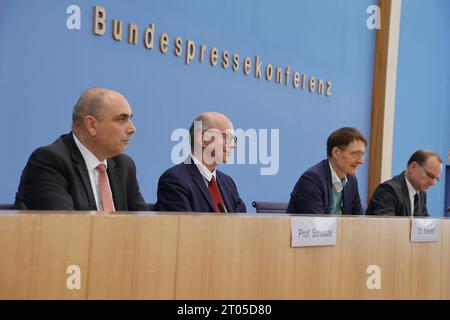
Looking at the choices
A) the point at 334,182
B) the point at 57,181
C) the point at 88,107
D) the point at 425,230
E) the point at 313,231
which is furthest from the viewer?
the point at 334,182

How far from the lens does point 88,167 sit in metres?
2.33

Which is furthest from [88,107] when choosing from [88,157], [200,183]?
[200,183]

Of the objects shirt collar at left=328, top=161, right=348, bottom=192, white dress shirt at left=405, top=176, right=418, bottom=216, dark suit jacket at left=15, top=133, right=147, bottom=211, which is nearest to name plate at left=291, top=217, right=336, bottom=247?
dark suit jacket at left=15, top=133, right=147, bottom=211

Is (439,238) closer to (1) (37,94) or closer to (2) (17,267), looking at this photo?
(2) (17,267)

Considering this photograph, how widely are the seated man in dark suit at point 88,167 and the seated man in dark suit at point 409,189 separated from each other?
5.58 ft

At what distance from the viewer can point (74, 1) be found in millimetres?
3521

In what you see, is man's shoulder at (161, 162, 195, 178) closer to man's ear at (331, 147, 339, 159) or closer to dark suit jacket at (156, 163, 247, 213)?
dark suit jacket at (156, 163, 247, 213)

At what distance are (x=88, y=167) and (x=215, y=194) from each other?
0.75 metres

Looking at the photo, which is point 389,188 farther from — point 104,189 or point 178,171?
point 104,189

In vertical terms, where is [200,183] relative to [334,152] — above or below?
below

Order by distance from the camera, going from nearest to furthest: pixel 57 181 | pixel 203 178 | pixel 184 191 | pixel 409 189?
1. pixel 57 181
2. pixel 184 191
3. pixel 203 178
4. pixel 409 189

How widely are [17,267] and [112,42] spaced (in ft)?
9.18
